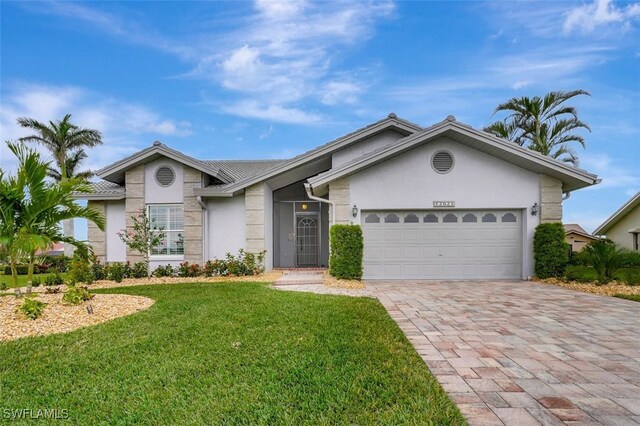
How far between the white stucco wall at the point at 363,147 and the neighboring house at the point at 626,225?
13.4 m

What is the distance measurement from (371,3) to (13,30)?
1031 centimetres

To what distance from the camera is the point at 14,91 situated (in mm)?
11422

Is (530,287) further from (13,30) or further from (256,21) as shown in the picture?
(13,30)

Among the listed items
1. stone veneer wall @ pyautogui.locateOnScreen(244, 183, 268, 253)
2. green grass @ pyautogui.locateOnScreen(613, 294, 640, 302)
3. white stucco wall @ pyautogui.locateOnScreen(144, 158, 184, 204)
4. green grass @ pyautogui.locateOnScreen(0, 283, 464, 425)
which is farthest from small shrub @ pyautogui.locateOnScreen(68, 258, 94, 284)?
green grass @ pyautogui.locateOnScreen(613, 294, 640, 302)

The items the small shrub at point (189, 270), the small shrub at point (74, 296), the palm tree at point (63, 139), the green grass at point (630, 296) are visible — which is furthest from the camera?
the palm tree at point (63, 139)

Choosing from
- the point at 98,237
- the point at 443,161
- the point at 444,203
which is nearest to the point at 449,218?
the point at 444,203

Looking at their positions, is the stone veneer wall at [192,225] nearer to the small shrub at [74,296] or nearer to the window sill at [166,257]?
the window sill at [166,257]

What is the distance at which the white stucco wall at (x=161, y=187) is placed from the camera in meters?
13.1

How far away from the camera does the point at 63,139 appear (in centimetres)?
2517

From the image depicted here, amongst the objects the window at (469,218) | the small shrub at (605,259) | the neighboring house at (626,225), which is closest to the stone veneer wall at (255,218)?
the window at (469,218)

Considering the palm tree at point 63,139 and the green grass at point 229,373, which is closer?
the green grass at point 229,373

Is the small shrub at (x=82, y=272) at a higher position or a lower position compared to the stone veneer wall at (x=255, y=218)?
lower

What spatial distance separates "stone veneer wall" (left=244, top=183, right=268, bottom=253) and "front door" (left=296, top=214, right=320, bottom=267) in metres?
2.59

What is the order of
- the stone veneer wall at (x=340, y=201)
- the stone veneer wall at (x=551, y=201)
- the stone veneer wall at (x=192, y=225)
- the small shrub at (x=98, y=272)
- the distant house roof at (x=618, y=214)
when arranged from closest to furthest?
the stone veneer wall at (x=551, y=201), the stone veneer wall at (x=340, y=201), the small shrub at (x=98, y=272), the stone veneer wall at (x=192, y=225), the distant house roof at (x=618, y=214)
